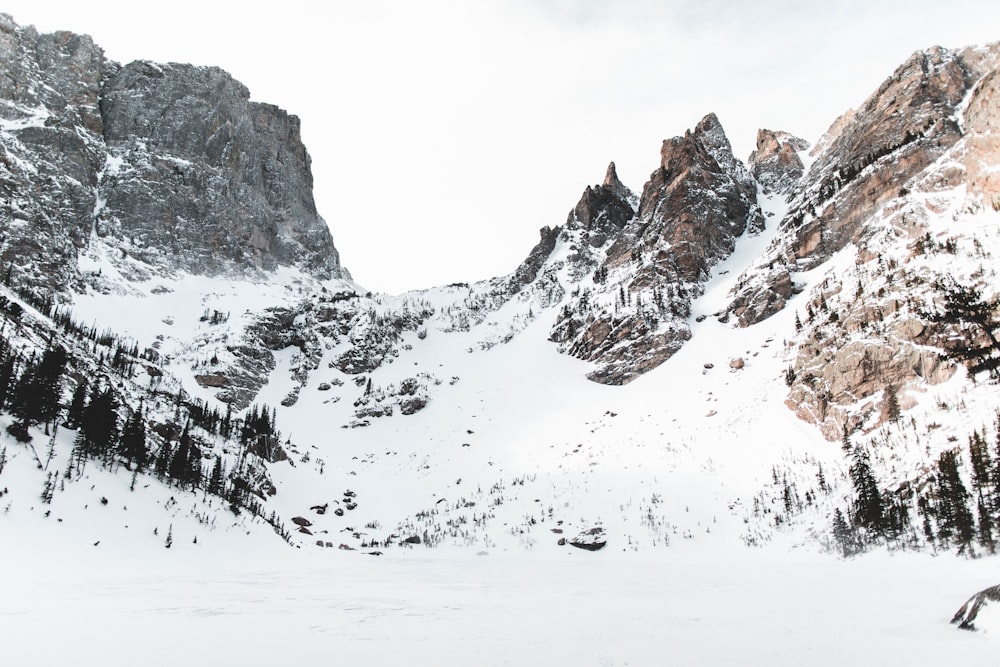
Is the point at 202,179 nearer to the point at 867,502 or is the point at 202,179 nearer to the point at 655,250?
the point at 655,250

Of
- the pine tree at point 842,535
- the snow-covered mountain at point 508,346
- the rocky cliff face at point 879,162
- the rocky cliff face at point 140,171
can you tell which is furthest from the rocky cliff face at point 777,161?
the rocky cliff face at point 140,171

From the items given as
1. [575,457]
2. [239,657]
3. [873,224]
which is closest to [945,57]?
[873,224]

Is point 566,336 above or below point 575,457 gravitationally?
above

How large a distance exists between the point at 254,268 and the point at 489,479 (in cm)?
8286

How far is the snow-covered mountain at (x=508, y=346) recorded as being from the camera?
23.3m

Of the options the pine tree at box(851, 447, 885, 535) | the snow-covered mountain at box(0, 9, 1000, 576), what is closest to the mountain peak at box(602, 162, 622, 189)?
the snow-covered mountain at box(0, 9, 1000, 576)

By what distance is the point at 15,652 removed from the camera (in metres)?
5.79

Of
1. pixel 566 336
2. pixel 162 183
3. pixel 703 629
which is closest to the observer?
pixel 703 629

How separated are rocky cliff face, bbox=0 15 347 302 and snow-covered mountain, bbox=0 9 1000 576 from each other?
0.59 metres

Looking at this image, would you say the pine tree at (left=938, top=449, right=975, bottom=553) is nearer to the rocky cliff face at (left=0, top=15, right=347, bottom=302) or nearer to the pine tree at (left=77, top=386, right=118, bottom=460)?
the pine tree at (left=77, top=386, right=118, bottom=460)

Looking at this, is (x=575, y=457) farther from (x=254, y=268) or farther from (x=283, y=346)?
(x=254, y=268)

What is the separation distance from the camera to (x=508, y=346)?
7956cm

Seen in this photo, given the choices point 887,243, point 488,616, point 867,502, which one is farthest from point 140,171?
point 867,502

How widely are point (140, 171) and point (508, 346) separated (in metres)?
81.6
